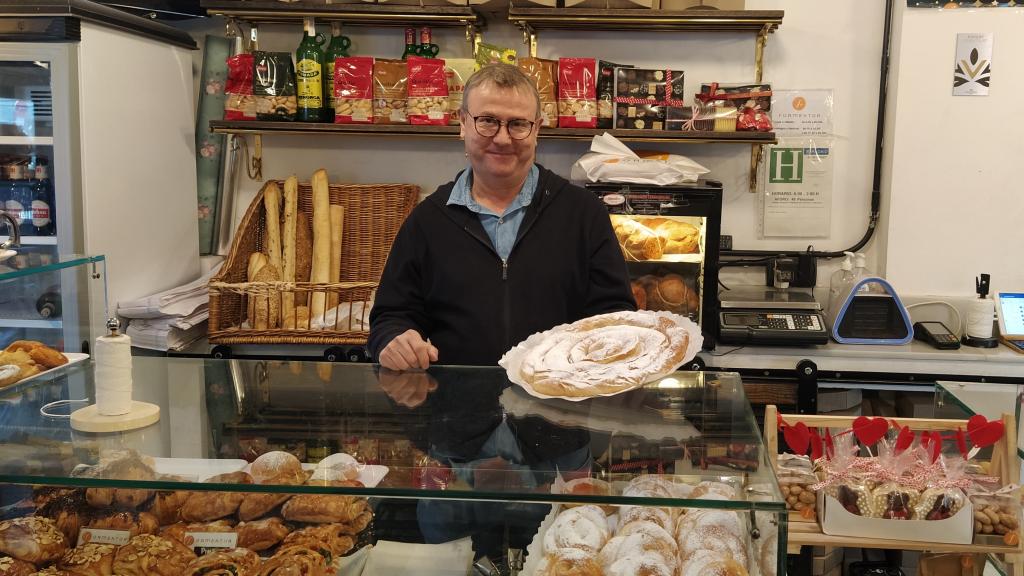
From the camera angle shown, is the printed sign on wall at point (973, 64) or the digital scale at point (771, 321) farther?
the printed sign on wall at point (973, 64)

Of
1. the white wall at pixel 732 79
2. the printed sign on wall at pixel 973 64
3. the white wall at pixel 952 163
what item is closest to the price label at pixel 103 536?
the white wall at pixel 732 79

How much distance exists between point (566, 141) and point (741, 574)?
9.79 ft

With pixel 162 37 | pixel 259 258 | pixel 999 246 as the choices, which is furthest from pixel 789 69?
pixel 162 37

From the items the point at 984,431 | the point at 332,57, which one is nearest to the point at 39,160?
the point at 332,57

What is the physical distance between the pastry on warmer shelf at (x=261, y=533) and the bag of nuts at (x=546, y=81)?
2473 mm

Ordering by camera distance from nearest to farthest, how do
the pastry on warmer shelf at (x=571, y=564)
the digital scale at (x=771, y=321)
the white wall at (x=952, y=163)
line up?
1. the pastry on warmer shelf at (x=571, y=564)
2. the digital scale at (x=771, y=321)
3. the white wall at (x=952, y=163)

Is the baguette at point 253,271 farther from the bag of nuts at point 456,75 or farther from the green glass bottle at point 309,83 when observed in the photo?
the bag of nuts at point 456,75

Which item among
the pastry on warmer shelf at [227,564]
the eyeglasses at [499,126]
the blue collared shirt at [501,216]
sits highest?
the eyeglasses at [499,126]

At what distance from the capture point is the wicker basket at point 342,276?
11.9 feet

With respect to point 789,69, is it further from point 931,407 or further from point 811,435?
point 811,435

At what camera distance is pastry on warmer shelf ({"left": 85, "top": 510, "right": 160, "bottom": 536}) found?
5.00 feet

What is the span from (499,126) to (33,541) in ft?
4.45

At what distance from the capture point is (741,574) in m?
1.36

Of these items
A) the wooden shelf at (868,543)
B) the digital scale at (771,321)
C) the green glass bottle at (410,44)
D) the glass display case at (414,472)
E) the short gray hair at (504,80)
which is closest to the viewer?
the glass display case at (414,472)
